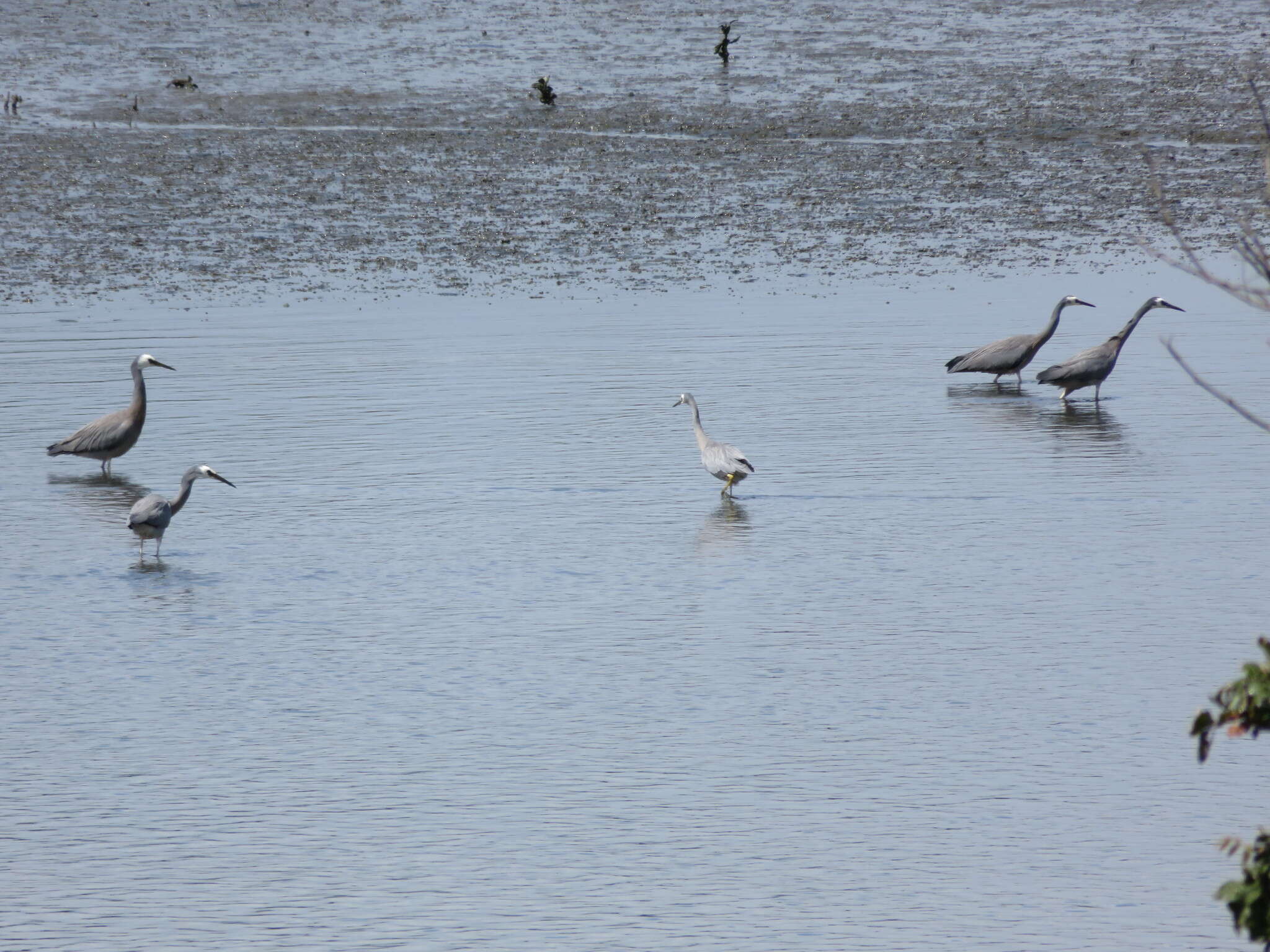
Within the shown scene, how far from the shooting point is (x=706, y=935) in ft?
28.5

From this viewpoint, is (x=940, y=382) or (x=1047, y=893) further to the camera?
(x=940, y=382)

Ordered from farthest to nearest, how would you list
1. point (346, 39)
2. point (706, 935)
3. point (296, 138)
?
point (346, 39)
point (296, 138)
point (706, 935)

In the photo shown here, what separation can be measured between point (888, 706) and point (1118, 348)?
1054 centimetres

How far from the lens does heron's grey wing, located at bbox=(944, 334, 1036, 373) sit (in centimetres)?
2195

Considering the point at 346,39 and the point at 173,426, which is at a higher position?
the point at 346,39

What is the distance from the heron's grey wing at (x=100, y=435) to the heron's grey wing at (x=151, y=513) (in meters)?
3.68

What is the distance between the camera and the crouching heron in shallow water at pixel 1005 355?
72.0 feet

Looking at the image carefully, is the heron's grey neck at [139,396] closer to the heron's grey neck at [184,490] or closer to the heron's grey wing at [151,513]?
the heron's grey neck at [184,490]

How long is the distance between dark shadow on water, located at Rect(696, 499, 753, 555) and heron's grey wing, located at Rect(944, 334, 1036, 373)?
5.75 meters

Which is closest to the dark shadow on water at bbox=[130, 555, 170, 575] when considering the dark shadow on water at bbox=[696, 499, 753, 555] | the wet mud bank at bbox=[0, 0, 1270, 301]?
the dark shadow on water at bbox=[696, 499, 753, 555]

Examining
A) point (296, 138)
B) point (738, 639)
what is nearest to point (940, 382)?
point (738, 639)

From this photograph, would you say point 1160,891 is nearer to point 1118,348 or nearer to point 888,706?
point 888,706

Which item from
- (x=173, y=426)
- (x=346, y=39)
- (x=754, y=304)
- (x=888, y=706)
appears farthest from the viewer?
(x=346, y=39)

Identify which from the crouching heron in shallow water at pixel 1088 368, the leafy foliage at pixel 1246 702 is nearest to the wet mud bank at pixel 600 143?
the crouching heron in shallow water at pixel 1088 368
